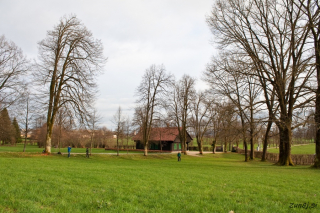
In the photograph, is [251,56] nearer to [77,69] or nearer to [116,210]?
[77,69]

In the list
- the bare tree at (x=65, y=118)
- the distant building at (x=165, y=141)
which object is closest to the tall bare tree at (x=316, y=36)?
the bare tree at (x=65, y=118)

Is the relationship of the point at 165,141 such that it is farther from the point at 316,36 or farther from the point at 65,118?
the point at 316,36

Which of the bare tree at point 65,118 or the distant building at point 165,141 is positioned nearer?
the bare tree at point 65,118

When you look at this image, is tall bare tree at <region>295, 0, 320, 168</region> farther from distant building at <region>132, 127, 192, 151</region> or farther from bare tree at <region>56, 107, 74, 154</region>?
distant building at <region>132, 127, 192, 151</region>

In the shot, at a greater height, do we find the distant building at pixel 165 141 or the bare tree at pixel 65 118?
the bare tree at pixel 65 118

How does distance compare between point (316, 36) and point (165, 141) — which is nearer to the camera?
point (316, 36)

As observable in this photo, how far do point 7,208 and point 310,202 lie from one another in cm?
736

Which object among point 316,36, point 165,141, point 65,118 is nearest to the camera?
point 316,36

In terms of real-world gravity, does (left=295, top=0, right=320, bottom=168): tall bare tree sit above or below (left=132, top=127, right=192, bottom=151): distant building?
above

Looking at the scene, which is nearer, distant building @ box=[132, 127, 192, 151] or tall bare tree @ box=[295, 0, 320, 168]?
tall bare tree @ box=[295, 0, 320, 168]

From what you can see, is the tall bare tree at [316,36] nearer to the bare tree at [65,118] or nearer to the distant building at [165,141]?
the bare tree at [65,118]

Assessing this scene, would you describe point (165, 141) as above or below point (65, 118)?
below

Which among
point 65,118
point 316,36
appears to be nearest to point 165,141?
point 65,118

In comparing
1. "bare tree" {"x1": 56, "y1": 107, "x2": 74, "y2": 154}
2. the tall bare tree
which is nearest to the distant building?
"bare tree" {"x1": 56, "y1": 107, "x2": 74, "y2": 154}
